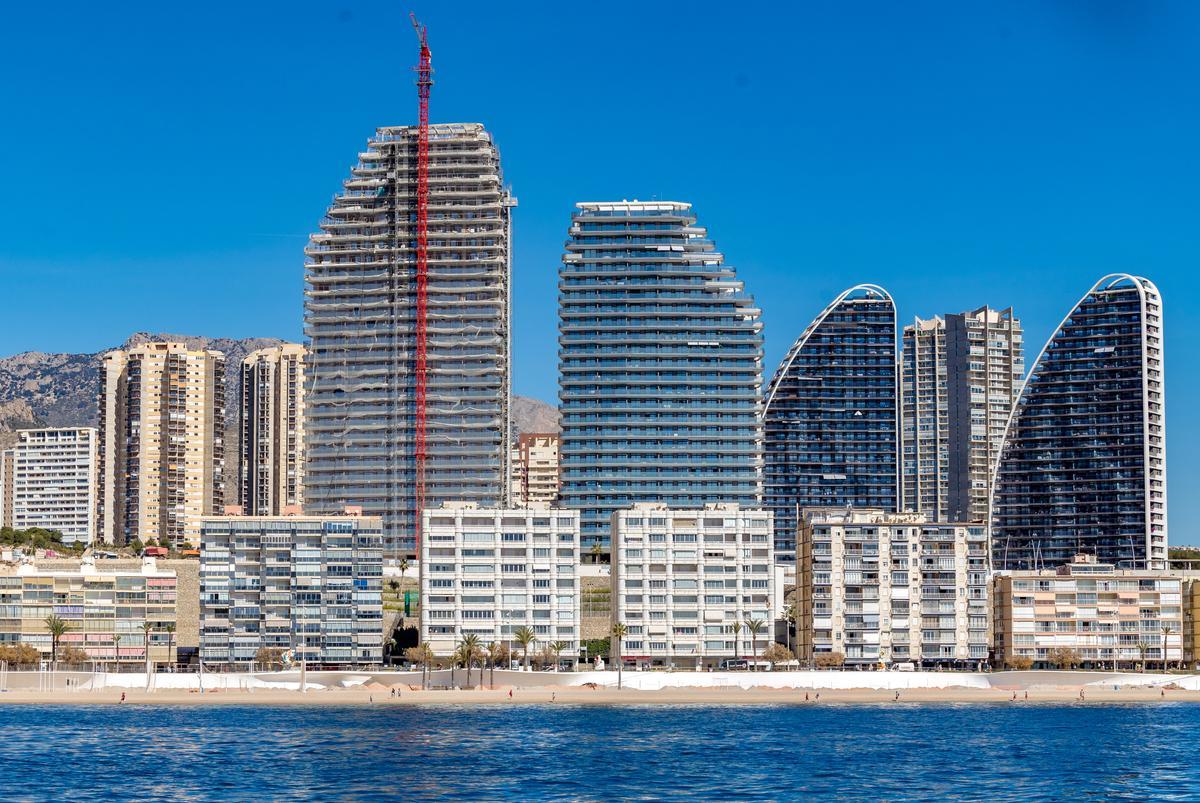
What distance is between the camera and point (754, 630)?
192 metres

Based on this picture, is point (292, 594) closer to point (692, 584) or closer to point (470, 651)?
point (470, 651)

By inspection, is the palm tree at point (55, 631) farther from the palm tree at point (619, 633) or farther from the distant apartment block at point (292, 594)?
the palm tree at point (619, 633)

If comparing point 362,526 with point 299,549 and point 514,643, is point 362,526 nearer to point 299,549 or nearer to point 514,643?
point 299,549

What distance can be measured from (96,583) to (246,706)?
1634 inches

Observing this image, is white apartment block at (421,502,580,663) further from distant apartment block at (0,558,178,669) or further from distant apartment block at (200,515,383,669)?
distant apartment block at (0,558,178,669)

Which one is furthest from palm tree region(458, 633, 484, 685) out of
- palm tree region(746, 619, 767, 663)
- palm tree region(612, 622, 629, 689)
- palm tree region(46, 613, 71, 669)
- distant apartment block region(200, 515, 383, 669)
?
palm tree region(46, 613, 71, 669)

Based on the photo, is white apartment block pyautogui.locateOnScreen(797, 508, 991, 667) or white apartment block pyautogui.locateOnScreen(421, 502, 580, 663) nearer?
white apartment block pyautogui.locateOnScreen(421, 502, 580, 663)

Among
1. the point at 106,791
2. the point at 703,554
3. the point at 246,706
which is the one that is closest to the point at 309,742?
the point at 106,791

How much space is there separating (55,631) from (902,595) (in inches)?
3453

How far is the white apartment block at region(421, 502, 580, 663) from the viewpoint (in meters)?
191

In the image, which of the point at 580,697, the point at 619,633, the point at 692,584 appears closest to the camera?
the point at 580,697

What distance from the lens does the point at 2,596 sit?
197 metres

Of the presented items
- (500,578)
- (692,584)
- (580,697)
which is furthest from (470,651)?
(692,584)

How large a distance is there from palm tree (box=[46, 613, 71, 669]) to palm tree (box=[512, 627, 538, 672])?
46.3 metres
